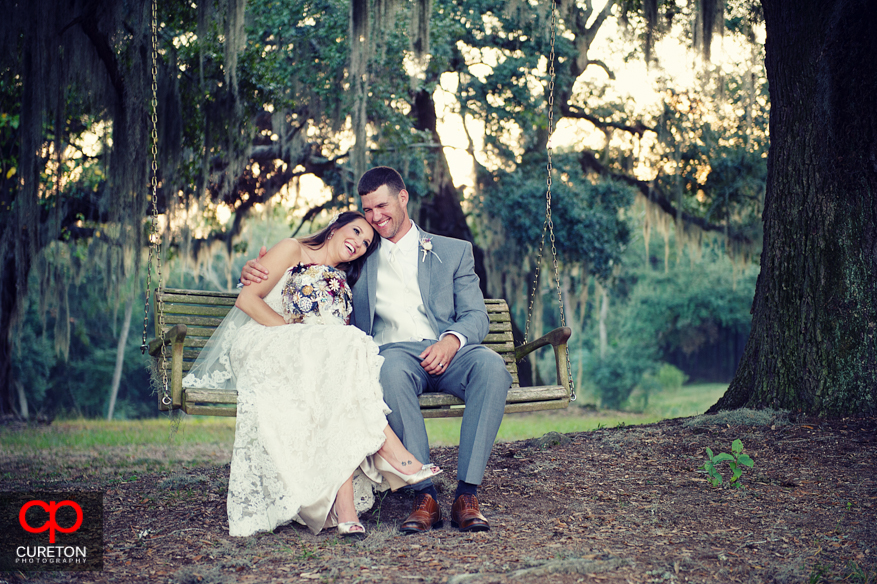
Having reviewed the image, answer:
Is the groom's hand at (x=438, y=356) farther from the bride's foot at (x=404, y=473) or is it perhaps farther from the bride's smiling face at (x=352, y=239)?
the bride's smiling face at (x=352, y=239)

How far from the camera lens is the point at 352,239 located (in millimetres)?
3385

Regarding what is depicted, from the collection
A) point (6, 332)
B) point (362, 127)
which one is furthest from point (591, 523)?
point (6, 332)

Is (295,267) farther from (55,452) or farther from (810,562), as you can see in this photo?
(55,452)

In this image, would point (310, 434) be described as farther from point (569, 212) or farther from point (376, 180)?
point (569, 212)

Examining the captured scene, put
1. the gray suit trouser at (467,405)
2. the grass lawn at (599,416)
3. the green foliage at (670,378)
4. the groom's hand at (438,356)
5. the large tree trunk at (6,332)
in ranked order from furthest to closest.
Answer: the green foliage at (670,378), the large tree trunk at (6,332), the grass lawn at (599,416), the groom's hand at (438,356), the gray suit trouser at (467,405)

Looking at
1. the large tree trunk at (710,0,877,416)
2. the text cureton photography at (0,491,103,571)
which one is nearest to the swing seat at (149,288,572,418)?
the text cureton photography at (0,491,103,571)

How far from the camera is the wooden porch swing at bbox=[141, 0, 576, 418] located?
2.99m

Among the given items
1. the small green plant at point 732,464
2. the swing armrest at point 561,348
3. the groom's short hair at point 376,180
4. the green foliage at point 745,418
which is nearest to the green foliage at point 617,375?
the green foliage at point 745,418

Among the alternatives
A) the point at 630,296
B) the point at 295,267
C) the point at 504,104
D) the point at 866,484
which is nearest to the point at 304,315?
the point at 295,267

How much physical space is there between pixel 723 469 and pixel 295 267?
222 cm

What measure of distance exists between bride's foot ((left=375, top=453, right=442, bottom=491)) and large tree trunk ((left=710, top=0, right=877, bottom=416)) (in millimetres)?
2337

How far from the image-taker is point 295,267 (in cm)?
333

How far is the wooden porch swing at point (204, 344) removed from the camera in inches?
118

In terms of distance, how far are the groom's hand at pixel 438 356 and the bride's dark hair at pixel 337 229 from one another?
59 cm
